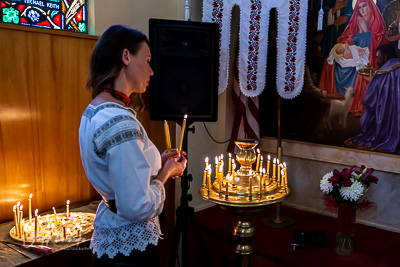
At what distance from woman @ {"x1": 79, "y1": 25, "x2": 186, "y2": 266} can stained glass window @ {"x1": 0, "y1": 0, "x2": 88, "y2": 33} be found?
1159 millimetres

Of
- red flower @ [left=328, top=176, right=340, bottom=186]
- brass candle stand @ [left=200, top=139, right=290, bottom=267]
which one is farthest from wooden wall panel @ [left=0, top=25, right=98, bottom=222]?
red flower @ [left=328, top=176, right=340, bottom=186]

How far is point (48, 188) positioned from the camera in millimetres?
2309

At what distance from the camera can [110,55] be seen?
127 cm

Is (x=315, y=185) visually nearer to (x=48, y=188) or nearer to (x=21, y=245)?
(x=48, y=188)

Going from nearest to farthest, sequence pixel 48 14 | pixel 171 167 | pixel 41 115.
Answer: pixel 171 167 < pixel 41 115 < pixel 48 14

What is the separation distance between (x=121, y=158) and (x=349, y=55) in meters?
2.26

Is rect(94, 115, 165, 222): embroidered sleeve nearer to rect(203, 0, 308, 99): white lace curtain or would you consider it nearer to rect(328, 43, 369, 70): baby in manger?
rect(203, 0, 308, 99): white lace curtain

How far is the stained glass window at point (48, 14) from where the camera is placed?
2.17 meters

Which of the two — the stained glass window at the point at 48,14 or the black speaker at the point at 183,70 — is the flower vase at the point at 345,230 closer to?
the black speaker at the point at 183,70

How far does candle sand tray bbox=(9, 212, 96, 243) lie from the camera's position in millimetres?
1855

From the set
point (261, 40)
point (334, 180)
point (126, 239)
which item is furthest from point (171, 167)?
point (261, 40)

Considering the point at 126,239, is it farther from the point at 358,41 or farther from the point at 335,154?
the point at 358,41

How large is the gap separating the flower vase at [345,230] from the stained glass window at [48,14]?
199 centimetres

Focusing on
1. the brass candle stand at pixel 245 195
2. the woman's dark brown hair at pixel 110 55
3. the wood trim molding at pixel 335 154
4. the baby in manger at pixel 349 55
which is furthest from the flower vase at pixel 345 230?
the woman's dark brown hair at pixel 110 55
